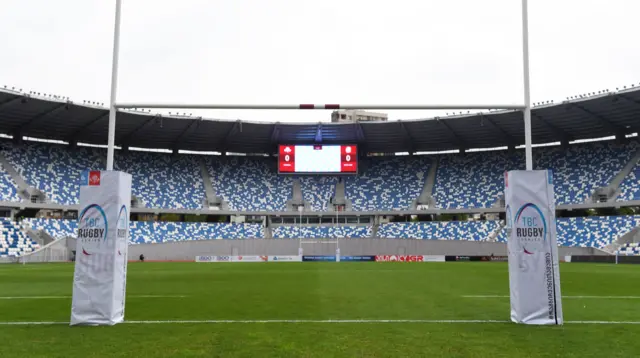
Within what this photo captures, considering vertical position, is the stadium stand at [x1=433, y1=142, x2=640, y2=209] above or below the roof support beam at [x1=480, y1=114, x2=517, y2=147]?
below

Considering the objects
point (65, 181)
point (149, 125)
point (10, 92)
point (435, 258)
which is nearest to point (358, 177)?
point (435, 258)

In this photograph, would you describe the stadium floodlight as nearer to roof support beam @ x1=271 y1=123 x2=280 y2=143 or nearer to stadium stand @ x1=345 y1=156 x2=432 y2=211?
roof support beam @ x1=271 y1=123 x2=280 y2=143

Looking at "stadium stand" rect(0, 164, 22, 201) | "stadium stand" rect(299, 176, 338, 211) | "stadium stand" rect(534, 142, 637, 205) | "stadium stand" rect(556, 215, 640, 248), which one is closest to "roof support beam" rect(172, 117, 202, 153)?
"stadium stand" rect(299, 176, 338, 211)

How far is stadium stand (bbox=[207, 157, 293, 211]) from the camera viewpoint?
2411 inches

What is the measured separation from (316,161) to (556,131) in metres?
25.3

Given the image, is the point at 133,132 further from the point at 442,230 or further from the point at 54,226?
the point at 442,230

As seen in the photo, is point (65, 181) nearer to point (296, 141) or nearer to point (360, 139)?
point (296, 141)

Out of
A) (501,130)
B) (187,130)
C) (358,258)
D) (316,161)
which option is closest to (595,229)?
(501,130)

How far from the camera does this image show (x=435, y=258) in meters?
50.5

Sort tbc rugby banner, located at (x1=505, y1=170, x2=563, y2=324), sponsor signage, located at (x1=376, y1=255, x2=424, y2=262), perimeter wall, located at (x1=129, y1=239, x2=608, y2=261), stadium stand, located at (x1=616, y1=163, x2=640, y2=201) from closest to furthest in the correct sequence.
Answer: tbc rugby banner, located at (x1=505, y1=170, x2=563, y2=324) → stadium stand, located at (x1=616, y1=163, x2=640, y2=201) → perimeter wall, located at (x1=129, y1=239, x2=608, y2=261) → sponsor signage, located at (x1=376, y1=255, x2=424, y2=262)

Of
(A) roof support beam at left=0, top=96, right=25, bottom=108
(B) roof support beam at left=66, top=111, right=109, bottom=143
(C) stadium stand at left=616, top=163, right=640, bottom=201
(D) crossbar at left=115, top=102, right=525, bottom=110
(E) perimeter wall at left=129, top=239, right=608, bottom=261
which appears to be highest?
(A) roof support beam at left=0, top=96, right=25, bottom=108

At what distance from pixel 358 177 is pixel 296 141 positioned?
994 cm

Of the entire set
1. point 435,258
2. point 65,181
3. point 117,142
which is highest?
point 117,142

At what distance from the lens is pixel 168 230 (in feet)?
182
